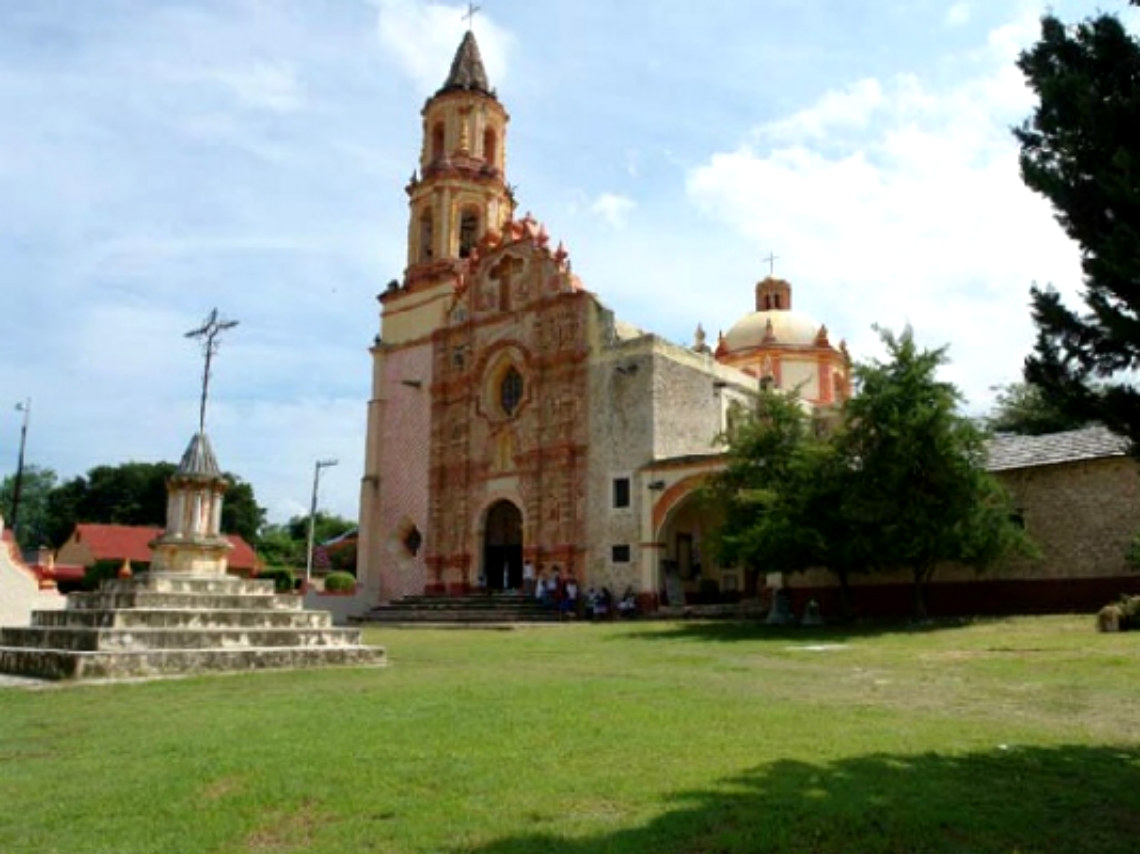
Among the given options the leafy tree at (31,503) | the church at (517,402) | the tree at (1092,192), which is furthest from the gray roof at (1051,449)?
the leafy tree at (31,503)

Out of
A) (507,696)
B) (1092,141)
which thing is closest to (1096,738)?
(1092,141)

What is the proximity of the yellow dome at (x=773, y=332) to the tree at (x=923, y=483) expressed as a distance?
21.6 metres

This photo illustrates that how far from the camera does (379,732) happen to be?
8.01 meters

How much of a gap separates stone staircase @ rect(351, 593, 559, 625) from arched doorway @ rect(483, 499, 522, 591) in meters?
1.42

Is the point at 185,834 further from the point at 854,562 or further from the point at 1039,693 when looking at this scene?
the point at 854,562

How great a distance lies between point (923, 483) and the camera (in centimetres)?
2011

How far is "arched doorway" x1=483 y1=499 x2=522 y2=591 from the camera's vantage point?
115ft

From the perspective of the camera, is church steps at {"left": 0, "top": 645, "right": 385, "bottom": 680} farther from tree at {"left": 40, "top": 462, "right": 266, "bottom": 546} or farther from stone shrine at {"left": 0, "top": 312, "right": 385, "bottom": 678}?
tree at {"left": 40, "top": 462, "right": 266, "bottom": 546}

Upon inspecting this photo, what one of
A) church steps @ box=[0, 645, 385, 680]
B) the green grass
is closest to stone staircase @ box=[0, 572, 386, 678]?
church steps @ box=[0, 645, 385, 680]

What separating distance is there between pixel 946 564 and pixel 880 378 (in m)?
5.13

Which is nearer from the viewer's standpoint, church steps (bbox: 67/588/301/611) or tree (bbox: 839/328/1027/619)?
church steps (bbox: 67/588/301/611)

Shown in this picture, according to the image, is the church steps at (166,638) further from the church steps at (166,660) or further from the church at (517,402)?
the church at (517,402)

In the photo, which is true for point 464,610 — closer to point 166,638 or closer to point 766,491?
point 766,491

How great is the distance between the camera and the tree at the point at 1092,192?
5.96 m
